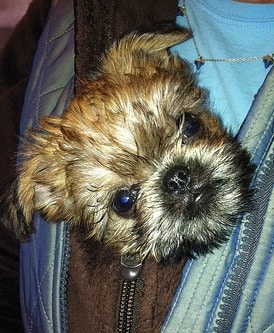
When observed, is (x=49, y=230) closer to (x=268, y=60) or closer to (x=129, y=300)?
(x=129, y=300)

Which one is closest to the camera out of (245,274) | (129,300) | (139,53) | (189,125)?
(245,274)

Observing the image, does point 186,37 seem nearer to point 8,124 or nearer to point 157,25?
point 157,25

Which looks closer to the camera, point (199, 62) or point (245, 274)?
point (245, 274)

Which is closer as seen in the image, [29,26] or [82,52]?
[82,52]

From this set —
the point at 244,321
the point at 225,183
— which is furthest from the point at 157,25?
the point at 244,321

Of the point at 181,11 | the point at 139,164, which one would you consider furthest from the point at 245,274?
the point at 181,11

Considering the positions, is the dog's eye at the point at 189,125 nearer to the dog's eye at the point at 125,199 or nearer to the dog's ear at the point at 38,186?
the dog's eye at the point at 125,199

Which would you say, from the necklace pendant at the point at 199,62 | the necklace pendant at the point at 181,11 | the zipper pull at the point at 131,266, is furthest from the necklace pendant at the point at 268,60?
the zipper pull at the point at 131,266
